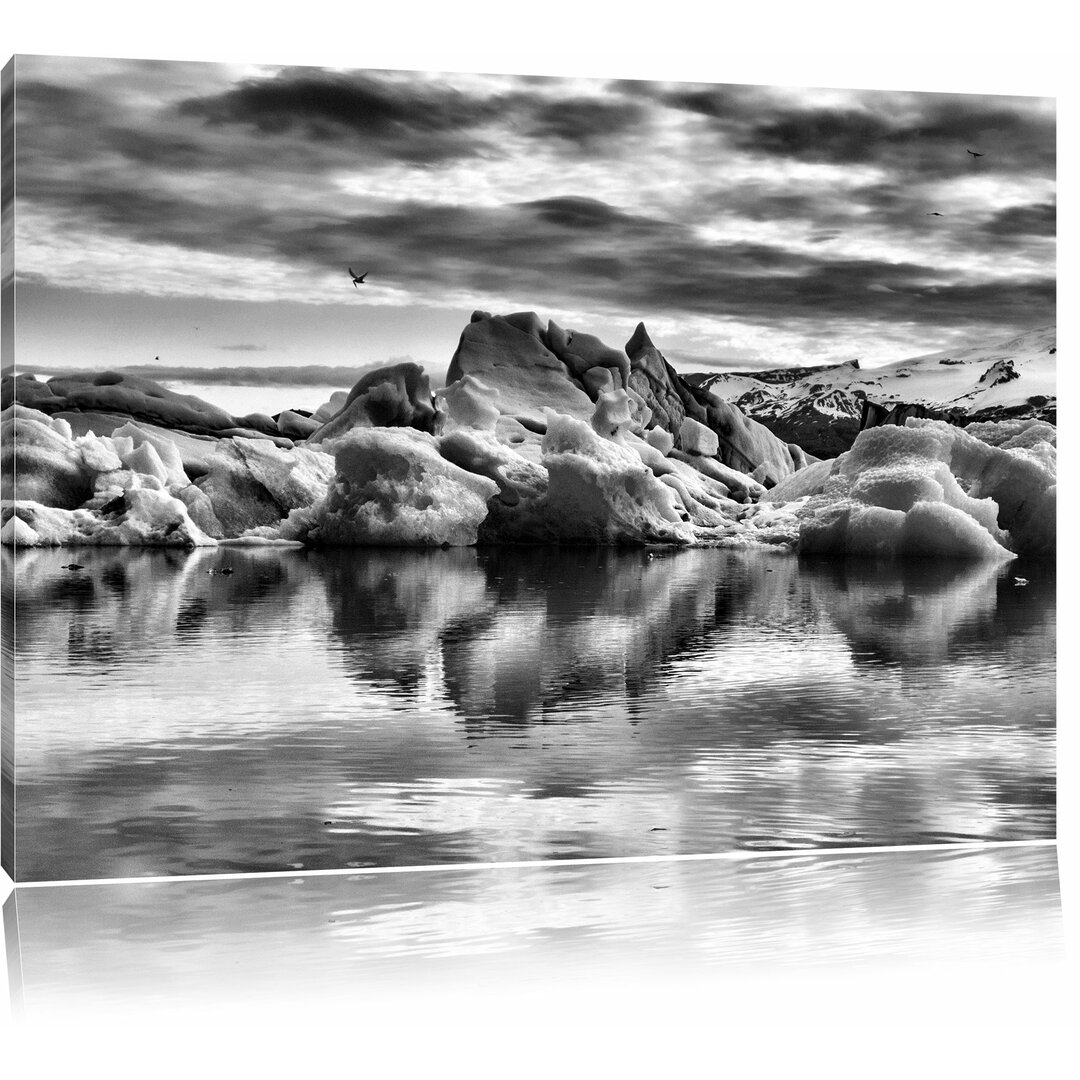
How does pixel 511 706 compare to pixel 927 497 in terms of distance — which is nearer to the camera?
pixel 511 706

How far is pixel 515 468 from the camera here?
250 inches

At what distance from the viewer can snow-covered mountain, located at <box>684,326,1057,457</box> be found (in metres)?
6.38

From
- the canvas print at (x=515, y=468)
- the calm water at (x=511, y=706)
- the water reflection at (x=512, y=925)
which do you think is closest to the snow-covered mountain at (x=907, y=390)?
the canvas print at (x=515, y=468)

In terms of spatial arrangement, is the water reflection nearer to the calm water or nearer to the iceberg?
the calm water

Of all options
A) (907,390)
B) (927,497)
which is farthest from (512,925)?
(907,390)

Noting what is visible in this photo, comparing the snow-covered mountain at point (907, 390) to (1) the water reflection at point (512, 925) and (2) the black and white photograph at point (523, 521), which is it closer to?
(2) the black and white photograph at point (523, 521)

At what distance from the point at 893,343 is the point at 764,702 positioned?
1.54 m

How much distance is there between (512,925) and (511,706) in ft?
3.11

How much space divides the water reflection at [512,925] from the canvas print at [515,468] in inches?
5.8

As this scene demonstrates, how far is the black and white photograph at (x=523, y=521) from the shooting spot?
5254mm

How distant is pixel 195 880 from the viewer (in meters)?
5.24

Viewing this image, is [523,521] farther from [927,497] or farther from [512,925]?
[512,925]

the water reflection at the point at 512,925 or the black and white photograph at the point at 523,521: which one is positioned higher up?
the black and white photograph at the point at 523,521

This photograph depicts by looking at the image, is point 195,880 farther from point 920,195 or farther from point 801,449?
point 920,195
